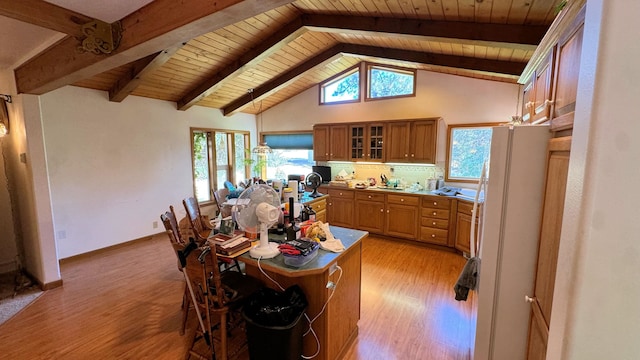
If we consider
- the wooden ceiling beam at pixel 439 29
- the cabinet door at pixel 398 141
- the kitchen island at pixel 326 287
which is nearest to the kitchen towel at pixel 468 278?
the kitchen island at pixel 326 287

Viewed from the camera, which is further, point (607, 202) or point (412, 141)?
point (412, 141)

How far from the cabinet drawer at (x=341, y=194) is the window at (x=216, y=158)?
2.48 m

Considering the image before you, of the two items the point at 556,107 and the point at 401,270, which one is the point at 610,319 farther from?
the point at 401,270

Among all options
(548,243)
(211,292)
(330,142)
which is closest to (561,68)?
(548,243)

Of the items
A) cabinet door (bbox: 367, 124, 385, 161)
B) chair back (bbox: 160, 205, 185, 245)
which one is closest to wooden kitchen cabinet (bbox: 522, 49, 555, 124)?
chair back (bbox: 160, 205, 185, 245)

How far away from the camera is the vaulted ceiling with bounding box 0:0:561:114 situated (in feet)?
5.69

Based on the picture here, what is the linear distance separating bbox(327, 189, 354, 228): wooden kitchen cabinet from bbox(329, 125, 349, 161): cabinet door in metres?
0.74

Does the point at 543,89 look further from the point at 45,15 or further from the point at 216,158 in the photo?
the point at 216,158

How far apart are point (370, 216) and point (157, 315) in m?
3.50

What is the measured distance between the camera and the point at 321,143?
5652mm

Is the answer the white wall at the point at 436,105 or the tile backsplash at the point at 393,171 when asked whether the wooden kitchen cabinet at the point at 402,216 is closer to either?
the tile backsplash at the point at 393,171

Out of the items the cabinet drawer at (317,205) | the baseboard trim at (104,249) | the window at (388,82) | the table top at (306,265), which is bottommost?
the baseboard trim at (104,249)

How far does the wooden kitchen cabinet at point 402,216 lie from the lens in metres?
4.40

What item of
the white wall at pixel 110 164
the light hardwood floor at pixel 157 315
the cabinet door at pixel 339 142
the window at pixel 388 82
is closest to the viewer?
the light hardwood floor at pixel 157 315
